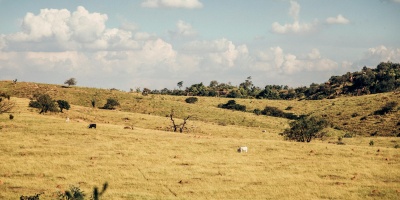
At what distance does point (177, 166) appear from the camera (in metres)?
33.8

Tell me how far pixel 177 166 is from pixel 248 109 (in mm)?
72305

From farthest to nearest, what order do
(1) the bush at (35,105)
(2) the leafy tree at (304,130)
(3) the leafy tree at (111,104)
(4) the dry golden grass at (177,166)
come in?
(3) the leafy tree at (111,104)
(1) the bush at (35,105)
(2) the leafy tree at (304,130)
(4) the dry golden grass at (177,166)

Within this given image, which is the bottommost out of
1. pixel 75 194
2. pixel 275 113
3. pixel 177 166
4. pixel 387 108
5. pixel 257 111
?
pixel 177 166

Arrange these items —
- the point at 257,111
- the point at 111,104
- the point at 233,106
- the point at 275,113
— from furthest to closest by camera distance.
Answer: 1. the point at 233,106
2. the point at 275,113
3. the point at 257,111
4. the point at 111,104

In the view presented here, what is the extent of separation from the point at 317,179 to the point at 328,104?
7675cm

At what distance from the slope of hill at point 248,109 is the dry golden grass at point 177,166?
2641 centimetres

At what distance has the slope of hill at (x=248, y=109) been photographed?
255ft

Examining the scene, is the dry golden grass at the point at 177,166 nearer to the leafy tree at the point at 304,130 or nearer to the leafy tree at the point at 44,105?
the leafy tree at the point at 304,130

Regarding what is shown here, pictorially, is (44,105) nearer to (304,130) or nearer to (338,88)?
(304,130)

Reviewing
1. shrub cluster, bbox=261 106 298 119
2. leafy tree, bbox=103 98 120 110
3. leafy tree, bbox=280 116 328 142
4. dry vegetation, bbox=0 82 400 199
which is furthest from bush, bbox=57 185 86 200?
shrub cluster, bbox=261 106 298 119

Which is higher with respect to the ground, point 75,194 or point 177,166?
point 75,194

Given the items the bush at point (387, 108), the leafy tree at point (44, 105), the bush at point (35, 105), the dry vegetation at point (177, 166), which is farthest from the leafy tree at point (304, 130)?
the bush at point (35, 105)

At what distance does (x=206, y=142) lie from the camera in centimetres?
4312

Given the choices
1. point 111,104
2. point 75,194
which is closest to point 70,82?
point 111,104
